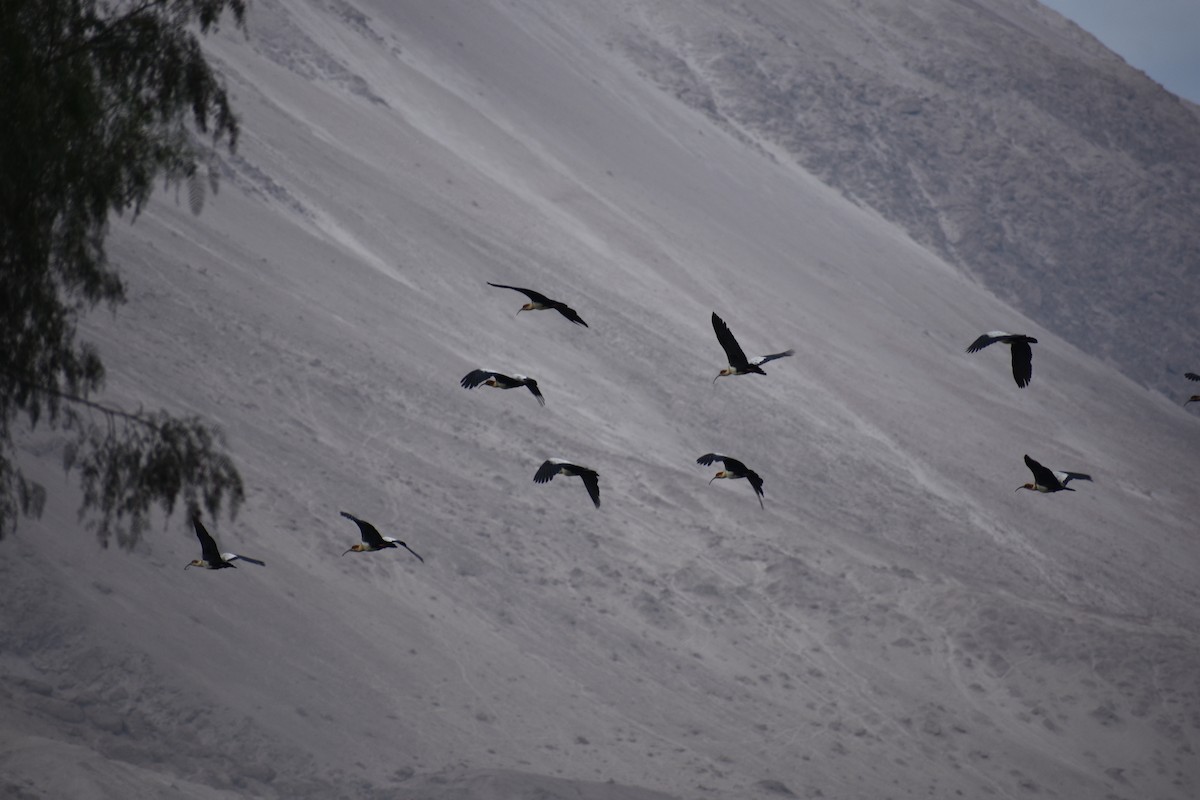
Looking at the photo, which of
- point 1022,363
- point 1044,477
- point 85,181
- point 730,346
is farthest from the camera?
point 1044,477

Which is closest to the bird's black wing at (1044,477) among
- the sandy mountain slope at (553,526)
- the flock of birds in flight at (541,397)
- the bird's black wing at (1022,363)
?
the flock of birds in flight at (541,397)

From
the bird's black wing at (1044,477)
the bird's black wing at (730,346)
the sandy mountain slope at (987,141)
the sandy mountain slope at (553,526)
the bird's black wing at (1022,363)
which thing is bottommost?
the sandy mountain slope at (553,526)

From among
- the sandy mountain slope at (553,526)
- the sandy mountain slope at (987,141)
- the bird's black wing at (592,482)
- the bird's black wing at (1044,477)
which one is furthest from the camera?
the sandy mountain slope at (987,141)

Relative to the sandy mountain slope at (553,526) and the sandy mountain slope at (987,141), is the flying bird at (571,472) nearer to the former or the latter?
the sandy mountain slope at (553,526)

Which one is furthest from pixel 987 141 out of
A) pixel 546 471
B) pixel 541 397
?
pixel 541 397

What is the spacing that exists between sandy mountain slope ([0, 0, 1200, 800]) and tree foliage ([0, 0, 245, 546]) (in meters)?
7.83

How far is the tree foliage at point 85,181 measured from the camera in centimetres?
955

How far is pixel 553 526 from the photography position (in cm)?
3128

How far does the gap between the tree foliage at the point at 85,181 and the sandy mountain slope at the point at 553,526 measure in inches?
308

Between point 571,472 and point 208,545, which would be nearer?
point 208,545

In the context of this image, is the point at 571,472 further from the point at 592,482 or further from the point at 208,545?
the point at 208,545

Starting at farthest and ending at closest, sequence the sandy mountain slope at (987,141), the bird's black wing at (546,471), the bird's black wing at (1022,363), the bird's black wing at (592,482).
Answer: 1. the sandy mountain slope at (987,141)
2. the bird's black wing at (546,471)
3. the bird's black wing at (592,482)
4. the bird's black wing at (1022,363)

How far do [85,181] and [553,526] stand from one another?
21.8 metres

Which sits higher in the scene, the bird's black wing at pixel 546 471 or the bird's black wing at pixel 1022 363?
the bird's black wing at pixel 1022 363
